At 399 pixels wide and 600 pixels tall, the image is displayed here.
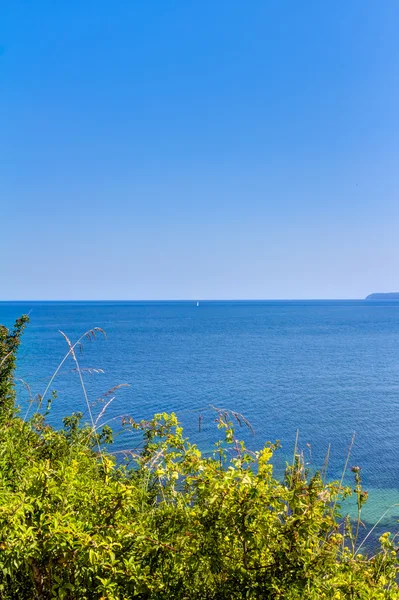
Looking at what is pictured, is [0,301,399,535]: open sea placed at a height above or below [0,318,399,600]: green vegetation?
below

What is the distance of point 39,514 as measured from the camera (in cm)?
305

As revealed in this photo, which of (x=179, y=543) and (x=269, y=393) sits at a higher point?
(x=179, y=543)

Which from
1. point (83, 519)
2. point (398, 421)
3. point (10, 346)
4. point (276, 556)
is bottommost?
point (398, 421)

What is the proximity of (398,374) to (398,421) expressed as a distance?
18260 millimetres

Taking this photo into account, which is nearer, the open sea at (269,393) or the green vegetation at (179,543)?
the green vegetation at (179,543)

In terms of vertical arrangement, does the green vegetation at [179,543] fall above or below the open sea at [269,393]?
above

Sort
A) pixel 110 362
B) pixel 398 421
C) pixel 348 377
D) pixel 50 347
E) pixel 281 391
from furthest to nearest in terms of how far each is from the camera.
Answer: pixel 50 347, pixel 110 362, pixel 348 377, pixel 281 391, pixel 398 421

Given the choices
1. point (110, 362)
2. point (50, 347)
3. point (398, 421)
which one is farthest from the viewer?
point (50, 347)

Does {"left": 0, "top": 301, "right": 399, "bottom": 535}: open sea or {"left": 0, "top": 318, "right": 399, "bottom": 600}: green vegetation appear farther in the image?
{"left": 0, "top": 301, "right": 399, "bottom": 535}: open sea

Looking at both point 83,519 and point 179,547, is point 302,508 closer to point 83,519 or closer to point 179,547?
point 179,547

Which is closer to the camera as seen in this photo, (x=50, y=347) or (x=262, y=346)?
(x=50, y=347)

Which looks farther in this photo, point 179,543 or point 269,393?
point 269,393

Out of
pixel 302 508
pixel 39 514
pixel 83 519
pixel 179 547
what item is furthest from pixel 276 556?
pixel 39 514

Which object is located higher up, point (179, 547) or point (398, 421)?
point (179, 547)
